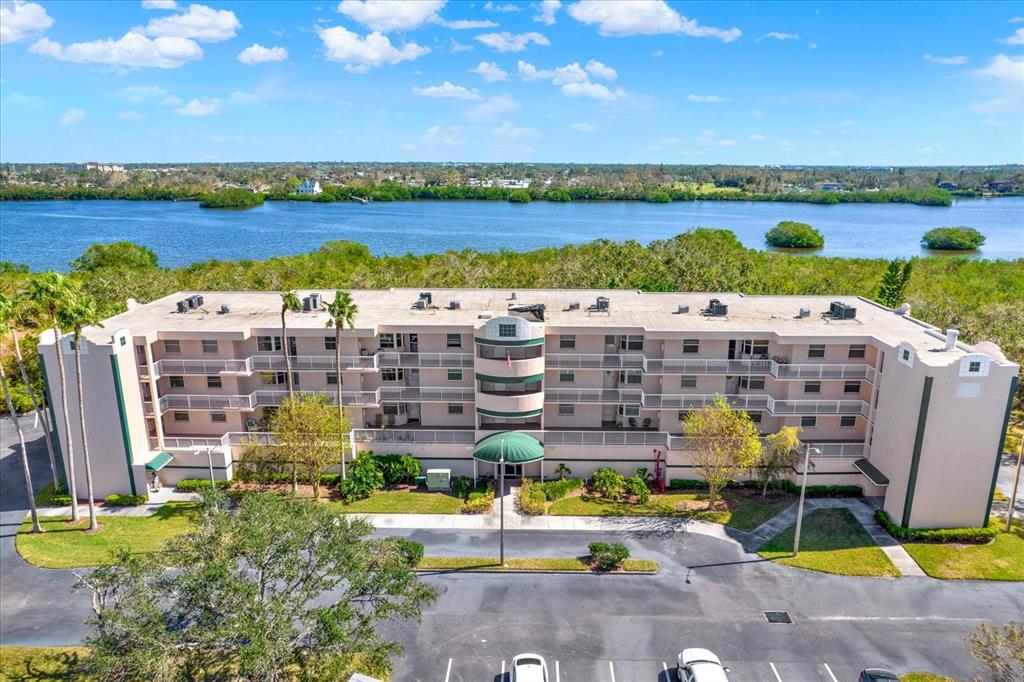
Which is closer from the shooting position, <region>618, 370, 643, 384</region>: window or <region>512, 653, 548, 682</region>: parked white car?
<region>512, 653, 548, 682</region>: parked white car

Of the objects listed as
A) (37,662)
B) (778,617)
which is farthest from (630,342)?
(37,662)

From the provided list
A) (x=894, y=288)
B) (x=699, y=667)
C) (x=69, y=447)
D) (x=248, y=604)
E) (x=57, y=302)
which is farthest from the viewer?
(x=894, y=288)

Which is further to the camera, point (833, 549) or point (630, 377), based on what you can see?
point (630, 377)

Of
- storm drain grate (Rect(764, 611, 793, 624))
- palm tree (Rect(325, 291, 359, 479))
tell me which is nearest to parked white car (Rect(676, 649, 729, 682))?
storm drain grate (Rect(764, 611, 793, 624))

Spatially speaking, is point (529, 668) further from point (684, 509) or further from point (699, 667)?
point (684, 509)

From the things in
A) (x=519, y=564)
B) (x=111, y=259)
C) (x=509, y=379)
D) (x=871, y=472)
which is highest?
(x=111, y=259)

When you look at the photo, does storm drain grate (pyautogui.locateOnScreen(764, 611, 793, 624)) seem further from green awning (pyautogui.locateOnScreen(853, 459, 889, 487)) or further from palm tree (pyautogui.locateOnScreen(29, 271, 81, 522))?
palm tree (pyautogui.locateOnScreen(29, 271, 81, 522))
